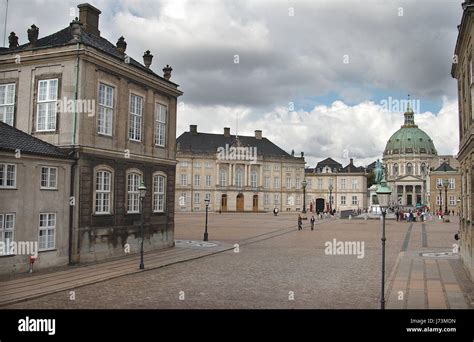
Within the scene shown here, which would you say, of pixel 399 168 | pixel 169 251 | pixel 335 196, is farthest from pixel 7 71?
pixel 399 168

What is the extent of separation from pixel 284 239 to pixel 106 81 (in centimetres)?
1811

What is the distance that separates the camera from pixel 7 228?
59.8 ft

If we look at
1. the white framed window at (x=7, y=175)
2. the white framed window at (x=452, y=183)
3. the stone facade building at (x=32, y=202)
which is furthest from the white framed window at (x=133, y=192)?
the white framed window at (x=452, y=183)

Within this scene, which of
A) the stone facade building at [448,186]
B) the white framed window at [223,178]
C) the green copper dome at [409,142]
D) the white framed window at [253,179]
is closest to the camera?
the white framed window at [223,178]

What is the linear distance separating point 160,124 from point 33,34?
8005 mm

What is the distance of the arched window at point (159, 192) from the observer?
27812 millimetres

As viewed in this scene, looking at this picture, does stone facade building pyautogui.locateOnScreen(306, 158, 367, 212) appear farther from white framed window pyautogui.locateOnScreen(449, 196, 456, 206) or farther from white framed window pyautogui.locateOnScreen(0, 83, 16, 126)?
white framed window pyautogui.locateOnScreen(0, 83, 16, 126)

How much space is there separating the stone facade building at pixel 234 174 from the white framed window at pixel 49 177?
70.8m

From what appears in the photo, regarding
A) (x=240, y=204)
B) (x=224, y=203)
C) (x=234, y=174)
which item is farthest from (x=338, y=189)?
(x=224, y=203)

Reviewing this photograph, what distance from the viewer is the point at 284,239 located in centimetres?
3581

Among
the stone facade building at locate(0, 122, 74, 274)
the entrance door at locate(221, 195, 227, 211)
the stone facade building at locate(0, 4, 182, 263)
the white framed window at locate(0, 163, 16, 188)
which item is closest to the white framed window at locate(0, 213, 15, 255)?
→ the stone facade building at locate(0, 122, 74, 274)

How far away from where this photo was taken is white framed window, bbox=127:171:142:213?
25203 mm

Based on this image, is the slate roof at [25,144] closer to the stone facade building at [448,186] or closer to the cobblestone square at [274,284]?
the cobblestone square at [274,284]
